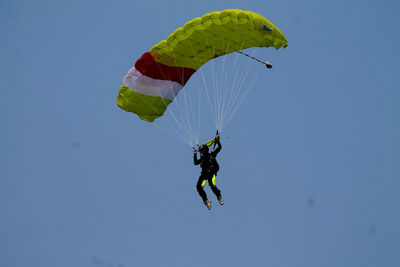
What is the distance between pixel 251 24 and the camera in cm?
1759

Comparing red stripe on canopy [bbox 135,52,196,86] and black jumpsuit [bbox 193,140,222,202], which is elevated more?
red stripe on canopy [bbox 135,52,196,86]

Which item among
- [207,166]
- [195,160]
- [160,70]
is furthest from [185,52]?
[207,166]

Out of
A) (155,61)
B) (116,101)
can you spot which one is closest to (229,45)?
(155,61)

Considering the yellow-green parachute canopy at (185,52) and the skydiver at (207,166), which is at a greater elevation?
the yellow-green parachute canopy at (185,52)

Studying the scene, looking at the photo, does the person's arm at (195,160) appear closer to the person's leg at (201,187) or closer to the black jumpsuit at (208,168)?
the black jumpsuit at (208,168)

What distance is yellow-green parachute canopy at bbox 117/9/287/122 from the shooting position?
694 inches

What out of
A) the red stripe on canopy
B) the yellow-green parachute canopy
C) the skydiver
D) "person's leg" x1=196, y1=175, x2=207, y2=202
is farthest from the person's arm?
the red stripe on canopy

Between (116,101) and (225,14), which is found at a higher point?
(225,14)

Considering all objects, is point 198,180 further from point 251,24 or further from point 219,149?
point 251,24

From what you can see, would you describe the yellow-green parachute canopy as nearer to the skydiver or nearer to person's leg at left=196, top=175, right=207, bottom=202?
the skydiver

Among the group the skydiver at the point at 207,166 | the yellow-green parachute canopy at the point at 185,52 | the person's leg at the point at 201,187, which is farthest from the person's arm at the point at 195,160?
the yellow-green parachute canopy at the point at 185,52

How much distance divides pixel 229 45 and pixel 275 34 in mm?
1347

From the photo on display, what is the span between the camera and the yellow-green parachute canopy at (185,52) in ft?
57.8

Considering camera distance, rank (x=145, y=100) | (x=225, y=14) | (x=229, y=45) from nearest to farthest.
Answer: (x=225, y=14)
(x=229, y=45)
(x=145, y=100)
